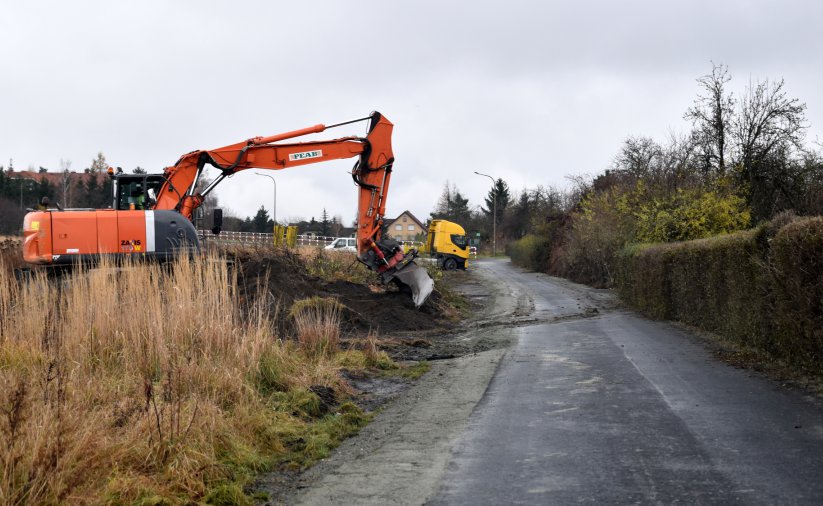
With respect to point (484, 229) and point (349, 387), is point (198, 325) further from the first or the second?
point (484, 229)

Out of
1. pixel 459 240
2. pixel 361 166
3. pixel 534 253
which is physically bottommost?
pixel 534 253

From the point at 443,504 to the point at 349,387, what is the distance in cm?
485

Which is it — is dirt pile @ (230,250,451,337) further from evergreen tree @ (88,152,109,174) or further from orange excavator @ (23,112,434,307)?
evergreen tree @ (88,152,109,174)

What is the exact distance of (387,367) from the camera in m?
11.9

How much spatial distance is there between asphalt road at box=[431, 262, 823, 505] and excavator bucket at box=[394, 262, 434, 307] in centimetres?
711

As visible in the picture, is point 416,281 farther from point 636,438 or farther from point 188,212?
point 636,438

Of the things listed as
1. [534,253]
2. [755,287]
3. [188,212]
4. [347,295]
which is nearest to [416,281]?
[347,295]

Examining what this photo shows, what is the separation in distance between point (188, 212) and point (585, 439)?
12540 millimetres

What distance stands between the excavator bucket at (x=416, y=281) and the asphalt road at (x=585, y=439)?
6659 mm

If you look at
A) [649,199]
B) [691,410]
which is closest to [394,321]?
[691,410]

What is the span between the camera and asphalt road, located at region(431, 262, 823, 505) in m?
5.29

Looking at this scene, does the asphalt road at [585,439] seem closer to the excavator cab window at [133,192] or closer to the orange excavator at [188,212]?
the orange excavator at [188,212]

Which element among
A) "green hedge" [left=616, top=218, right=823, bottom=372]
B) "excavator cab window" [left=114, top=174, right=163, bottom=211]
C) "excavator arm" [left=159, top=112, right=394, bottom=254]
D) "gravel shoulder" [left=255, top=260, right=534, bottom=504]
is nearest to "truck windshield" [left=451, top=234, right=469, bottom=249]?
"green hedge" [left=616, top=218, right=823, bottom=372]

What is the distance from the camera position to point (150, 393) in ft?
18.9
